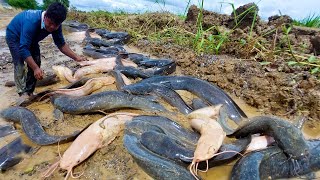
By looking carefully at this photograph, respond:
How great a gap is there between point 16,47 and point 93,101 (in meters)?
1.69

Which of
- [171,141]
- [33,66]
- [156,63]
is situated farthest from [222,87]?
[33,66]

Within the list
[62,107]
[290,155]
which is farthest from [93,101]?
[290,155]

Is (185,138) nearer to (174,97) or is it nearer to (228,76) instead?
(174,97)

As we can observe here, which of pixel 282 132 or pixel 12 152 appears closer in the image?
pixel 282 132

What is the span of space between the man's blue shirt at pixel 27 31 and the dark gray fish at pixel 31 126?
0.83 m

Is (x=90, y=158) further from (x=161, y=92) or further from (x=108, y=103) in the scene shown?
(x=161, y=92)

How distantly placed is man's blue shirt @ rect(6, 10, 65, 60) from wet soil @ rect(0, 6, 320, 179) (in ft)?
3.08

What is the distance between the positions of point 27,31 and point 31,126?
1.48 metres

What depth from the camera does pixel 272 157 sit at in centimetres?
306

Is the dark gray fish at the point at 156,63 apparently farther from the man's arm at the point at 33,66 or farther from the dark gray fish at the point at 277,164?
the dark gray fish at the point at 277,164

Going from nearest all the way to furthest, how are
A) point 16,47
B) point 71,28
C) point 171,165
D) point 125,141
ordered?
point 171,165, point 125,141, point 16,47, point 71,28

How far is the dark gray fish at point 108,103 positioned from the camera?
4.32m

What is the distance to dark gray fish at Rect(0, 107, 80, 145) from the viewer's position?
3.65 m

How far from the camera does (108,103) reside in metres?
4.34
